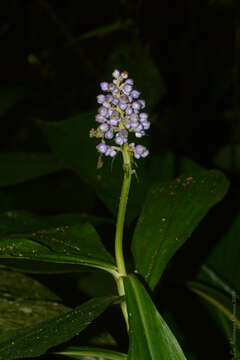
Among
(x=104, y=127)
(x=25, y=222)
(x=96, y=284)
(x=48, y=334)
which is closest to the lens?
(x=48, y=334)

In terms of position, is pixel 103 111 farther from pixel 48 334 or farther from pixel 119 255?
pixel 48 334

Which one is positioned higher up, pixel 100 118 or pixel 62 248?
pixel 100 118

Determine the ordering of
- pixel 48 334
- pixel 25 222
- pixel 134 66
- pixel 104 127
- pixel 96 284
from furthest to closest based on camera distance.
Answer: pixel 134 66, pixel 96 284, pixel 25 222, pixel 104 127, pixel 48 334

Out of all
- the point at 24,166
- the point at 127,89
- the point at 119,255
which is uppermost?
the point at 24,166

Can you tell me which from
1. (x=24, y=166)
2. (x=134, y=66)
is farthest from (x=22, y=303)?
(x=134, y=66)

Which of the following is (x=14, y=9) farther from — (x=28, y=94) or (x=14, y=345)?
(x=14, y=345)

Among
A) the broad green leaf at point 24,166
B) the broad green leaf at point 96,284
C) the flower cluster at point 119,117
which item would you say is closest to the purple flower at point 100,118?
the flower cluster at point 119,117

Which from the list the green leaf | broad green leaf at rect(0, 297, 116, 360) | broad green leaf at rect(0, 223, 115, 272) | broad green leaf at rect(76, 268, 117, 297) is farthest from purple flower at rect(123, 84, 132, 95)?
broad green leaf at rect(76, 268, 117, 297)
